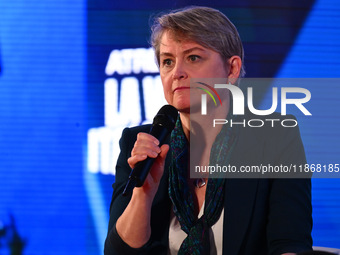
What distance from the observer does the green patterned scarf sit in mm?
1412

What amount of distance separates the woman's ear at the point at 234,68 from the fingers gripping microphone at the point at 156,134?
29 cm

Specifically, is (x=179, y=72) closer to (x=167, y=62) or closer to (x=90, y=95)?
(x=167, y=62)

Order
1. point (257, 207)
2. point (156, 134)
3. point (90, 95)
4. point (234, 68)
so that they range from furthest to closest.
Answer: point (90, 95) < point (234, 68) < point (257, 207) < point (156, 134)

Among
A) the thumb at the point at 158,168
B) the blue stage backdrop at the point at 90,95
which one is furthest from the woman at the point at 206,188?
the blue stage backdrop at the point at 90,95

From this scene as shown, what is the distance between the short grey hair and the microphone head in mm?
247

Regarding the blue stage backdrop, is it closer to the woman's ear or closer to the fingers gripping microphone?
the woman's ear

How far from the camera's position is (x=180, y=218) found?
147 cm

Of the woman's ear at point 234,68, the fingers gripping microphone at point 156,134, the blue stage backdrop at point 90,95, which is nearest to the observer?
the fingers gripping microphone at point 156,134

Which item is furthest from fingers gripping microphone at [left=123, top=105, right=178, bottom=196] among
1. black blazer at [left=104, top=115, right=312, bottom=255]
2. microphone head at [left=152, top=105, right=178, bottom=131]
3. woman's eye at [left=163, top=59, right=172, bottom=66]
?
black blazer at [left=104, top=115, right=312, bottom=255]

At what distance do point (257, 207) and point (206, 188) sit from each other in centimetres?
16

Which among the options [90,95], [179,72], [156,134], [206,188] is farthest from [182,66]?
[90,95]

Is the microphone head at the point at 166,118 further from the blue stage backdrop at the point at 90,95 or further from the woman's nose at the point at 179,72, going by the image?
the blue stage backdrop at the point at 90,95

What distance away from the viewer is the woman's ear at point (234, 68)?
61.9 inches

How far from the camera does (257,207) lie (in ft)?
4.62
